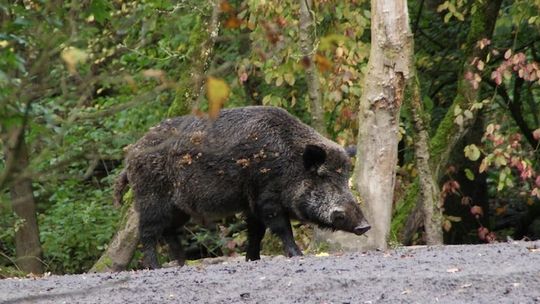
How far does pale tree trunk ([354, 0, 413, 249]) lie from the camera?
988cm

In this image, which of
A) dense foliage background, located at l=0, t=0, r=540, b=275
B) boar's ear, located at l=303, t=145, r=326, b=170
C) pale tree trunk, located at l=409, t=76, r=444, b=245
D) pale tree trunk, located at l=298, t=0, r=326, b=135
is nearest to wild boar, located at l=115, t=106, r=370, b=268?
boar's ear, located at l=303, t=145, r=326, b=170

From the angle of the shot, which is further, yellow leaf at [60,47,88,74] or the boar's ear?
the boar's ear

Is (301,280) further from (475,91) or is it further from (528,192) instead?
(528,192)

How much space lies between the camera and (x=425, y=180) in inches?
477

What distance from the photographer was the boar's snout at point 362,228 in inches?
388

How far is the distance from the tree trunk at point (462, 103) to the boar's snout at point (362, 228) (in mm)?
3425

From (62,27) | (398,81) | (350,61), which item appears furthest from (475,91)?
(62,27)

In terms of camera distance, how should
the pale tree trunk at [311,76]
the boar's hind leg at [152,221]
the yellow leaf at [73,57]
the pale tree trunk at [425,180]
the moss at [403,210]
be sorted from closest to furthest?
the yellow leaf at [73,57]
the boar's hind leg at [152,221]
the pale tree trunk at [311,76]
the pale tree trunk at [425,180]
the moss at [403,210]

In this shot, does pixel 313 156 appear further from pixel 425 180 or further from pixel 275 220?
pixel 425 180

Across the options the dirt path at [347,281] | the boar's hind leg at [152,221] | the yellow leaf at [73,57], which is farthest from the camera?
the boar's hind leg at [152,221]

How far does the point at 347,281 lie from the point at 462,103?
24.2 feet

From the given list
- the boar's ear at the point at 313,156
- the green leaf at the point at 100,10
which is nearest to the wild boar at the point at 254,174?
the boar's ear at the point at 313,156

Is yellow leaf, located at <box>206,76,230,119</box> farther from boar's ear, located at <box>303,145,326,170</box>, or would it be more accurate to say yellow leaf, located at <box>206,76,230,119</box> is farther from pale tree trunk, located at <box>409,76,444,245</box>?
pale tree trunk, located at <box>409,76,444,245</box>

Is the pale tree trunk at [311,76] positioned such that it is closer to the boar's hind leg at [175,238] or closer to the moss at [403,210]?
the moss at [403,210]
